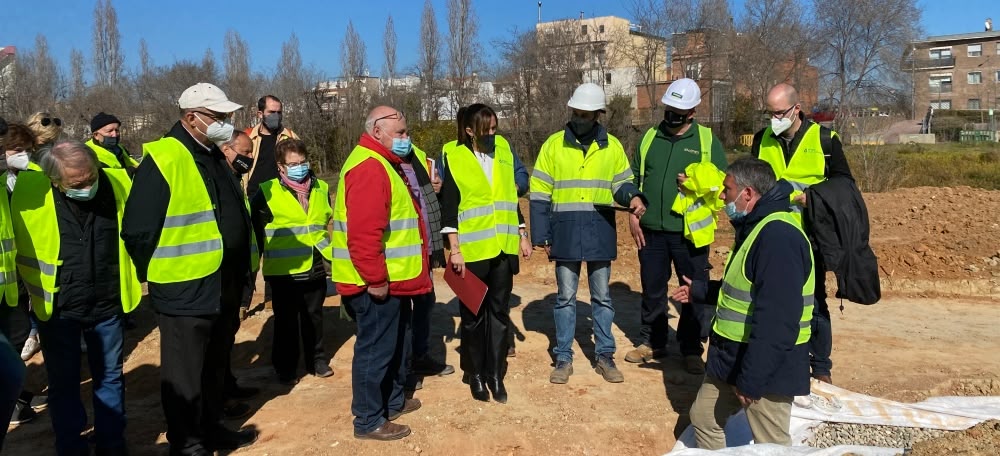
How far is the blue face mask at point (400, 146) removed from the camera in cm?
458

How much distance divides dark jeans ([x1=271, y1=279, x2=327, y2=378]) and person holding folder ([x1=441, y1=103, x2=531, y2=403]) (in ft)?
4.55

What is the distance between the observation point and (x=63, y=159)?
4.06 metres

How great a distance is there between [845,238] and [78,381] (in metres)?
4.91

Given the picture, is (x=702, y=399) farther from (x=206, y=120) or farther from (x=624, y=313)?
(x=624, y=313)

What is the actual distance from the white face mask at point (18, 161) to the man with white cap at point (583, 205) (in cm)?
343

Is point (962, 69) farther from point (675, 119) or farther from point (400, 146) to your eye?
point (400, 146)

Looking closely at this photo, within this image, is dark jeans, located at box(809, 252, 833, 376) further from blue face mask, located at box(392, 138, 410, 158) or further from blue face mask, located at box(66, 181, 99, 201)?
blue face mask, located at box(66, 181, 99, 201)

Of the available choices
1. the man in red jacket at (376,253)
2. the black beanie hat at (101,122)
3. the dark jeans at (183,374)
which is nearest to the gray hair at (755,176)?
the man in red jacket at (376,253)

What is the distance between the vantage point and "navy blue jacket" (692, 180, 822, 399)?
3.52 m

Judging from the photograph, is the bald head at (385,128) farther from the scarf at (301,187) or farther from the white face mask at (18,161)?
the white face mask at (18,161)

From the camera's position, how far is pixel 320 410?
5.26 metres

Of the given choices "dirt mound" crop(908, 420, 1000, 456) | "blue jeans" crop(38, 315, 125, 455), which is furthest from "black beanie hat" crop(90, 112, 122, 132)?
"dirt mound" crop(908, 420, 1000, 456)

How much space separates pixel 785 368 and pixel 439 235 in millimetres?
2540

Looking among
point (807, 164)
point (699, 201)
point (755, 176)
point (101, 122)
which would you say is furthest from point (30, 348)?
point (807, 164)
